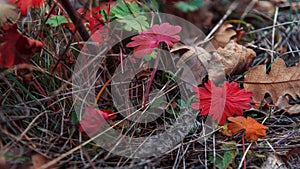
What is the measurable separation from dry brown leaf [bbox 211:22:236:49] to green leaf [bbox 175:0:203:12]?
0.37 meters

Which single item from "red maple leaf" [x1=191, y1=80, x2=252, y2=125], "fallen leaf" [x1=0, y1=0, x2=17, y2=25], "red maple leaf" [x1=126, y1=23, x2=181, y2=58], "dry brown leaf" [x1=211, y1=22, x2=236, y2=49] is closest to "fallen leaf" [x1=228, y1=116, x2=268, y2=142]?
"red maple leaf" [x1=191, y1=80, x2=252, y2=125]

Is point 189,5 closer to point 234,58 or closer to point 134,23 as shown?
point 234,58

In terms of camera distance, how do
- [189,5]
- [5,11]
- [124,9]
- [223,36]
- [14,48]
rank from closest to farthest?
[14,48], [5,11], [124,9], [223,36], [189,5]

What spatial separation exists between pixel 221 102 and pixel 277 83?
324 millimetres

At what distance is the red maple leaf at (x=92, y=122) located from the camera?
1.07m

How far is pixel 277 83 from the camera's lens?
1.43m

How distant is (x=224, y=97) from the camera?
4.04 ft

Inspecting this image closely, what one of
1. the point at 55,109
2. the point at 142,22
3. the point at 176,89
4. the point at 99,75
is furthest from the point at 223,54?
the point at 55,109

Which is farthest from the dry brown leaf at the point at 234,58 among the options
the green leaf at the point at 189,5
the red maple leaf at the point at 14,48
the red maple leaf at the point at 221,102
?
the red maple leaf at the point at 14,48

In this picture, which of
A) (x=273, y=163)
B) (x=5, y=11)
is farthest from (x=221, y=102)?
(x=5, y=11)

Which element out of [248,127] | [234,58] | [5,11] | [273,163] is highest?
[5,11]

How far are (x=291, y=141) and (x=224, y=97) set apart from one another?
275 mm

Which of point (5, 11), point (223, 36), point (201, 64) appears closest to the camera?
point (5, 11)

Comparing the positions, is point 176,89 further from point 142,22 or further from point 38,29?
point 38,29
